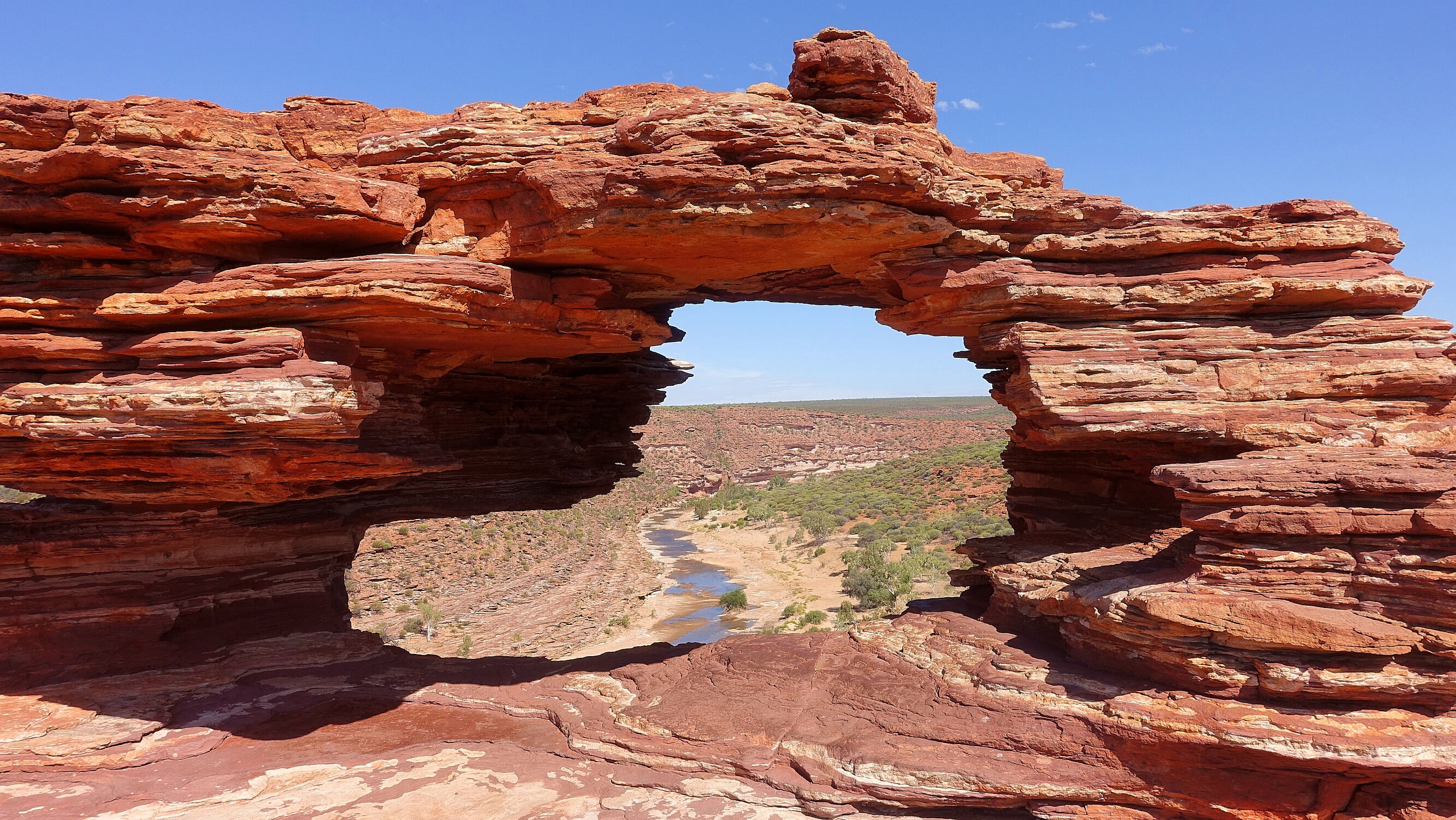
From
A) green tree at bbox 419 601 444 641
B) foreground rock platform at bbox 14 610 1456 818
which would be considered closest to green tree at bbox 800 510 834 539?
green tree at bbox 419 601 444 641

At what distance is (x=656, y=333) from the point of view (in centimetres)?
1420

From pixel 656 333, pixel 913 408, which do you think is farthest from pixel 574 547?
pixel 913 408

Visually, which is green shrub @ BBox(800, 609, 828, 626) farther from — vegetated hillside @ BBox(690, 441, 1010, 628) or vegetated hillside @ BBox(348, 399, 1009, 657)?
vegetated hillside @ BBox(348, 399, 1009, 657)

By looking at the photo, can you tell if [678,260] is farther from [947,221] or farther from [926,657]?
[926,657]

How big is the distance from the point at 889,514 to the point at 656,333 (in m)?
35.5

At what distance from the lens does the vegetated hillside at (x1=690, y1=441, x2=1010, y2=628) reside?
3319 cm

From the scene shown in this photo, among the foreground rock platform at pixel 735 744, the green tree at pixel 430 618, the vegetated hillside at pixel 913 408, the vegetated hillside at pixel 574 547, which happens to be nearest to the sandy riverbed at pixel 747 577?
the vegetated hillside at pixel 574 547

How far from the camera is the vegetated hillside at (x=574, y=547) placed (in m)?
27.8

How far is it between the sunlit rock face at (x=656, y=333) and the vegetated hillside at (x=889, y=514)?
13.4 m

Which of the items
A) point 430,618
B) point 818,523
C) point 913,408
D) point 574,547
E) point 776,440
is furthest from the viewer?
point 913,408

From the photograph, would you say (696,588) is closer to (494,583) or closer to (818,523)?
(494,583)

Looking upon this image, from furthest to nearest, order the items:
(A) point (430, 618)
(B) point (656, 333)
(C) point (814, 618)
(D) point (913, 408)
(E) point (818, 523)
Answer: (D) point (913, 408) < (E) point (818, 523) < (C) point (814, 618) < (A) point (430, 618) < (B) point (656, 333)

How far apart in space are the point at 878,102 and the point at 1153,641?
8550 millimetres

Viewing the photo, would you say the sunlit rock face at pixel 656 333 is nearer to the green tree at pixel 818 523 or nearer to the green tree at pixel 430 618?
the green tree at pixel 430 618
